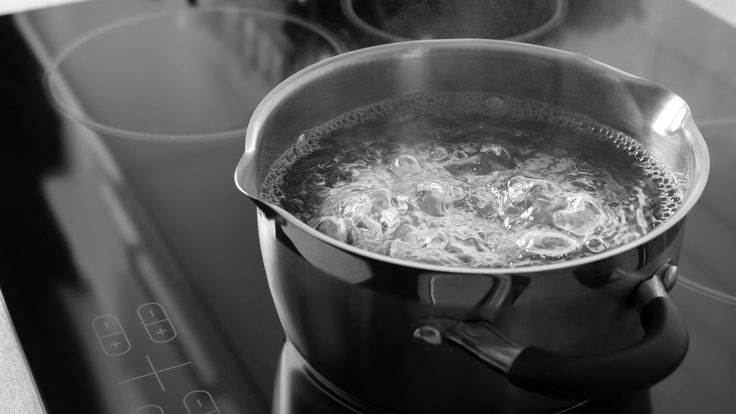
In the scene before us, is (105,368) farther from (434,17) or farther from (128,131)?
(434,17)

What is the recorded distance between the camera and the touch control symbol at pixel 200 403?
0.57m

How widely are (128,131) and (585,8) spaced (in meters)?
0.54

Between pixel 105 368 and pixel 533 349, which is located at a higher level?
pixel 533 349

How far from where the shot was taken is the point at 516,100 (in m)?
0.69

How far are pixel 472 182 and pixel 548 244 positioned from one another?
9 cm

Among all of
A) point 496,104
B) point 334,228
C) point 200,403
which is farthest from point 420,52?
point 200,403

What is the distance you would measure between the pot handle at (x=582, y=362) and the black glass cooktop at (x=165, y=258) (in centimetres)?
13

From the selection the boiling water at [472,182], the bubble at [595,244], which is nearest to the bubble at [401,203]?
the boiling water at [472,182]

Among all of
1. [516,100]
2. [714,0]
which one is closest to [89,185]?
[516,100]

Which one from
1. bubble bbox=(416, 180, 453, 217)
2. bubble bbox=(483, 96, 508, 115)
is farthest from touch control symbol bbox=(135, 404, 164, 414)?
bubble bbox=(483, 96, 508, 115)

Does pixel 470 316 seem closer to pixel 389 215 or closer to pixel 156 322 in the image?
pixel 389 215

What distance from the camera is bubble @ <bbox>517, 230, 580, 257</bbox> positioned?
0.55m

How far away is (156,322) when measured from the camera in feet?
2.08

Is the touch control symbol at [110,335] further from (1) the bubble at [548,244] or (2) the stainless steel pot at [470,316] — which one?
(1) the bubble at [548,244]
